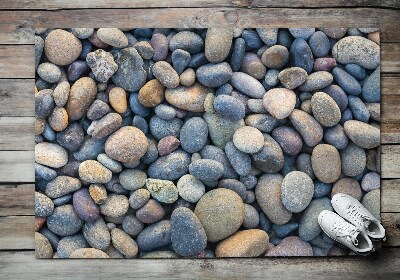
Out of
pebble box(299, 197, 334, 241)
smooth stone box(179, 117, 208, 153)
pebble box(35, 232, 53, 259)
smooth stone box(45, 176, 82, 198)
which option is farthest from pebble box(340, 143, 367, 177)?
pebble box(35, 232, 53, 259)

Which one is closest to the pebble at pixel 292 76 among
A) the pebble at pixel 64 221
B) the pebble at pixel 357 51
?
the pebble at pixel 357 51

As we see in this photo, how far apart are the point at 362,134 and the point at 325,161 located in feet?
0.40

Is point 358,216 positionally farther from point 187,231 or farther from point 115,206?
point 115,206

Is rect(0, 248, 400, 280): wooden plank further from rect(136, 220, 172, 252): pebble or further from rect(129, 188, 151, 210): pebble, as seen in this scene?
rect(129, 188, 151, 210): pebble

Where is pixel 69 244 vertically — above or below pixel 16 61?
below

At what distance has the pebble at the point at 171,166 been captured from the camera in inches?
76.6

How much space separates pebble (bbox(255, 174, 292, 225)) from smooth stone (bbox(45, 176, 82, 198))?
489 mm

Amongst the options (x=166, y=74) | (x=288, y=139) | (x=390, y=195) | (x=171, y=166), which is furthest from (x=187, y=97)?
(x=390, y=195)

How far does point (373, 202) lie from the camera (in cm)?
197

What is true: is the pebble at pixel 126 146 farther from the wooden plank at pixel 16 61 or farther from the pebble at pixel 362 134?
the pebble at pixel 362 134

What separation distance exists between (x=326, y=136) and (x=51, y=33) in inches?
31.1

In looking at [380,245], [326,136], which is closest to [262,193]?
[326,136]

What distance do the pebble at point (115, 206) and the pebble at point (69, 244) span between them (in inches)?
3.9

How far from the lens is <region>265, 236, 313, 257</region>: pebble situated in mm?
1965
